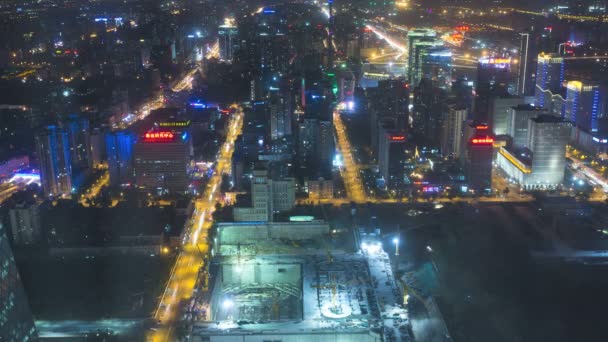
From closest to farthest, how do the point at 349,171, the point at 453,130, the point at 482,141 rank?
the point at 482,141
the point at 349,171
the point at 453,130

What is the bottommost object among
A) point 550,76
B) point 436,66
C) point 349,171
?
point 349,171

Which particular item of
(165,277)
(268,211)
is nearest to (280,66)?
(268,211)

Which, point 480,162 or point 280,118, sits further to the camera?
point 280,118

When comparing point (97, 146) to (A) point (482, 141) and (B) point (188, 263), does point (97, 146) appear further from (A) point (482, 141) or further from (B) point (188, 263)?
(A) point (482, 141)

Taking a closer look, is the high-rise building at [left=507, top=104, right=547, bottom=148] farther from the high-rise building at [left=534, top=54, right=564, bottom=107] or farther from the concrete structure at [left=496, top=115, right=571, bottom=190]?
the high-rise building at [left=534, top=54, right=564, bottom=107]

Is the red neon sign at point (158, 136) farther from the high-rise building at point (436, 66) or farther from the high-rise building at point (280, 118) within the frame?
the high-rise building at point (436, 66)

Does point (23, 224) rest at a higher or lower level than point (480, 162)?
lower

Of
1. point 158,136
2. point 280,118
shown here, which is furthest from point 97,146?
point 280,118
